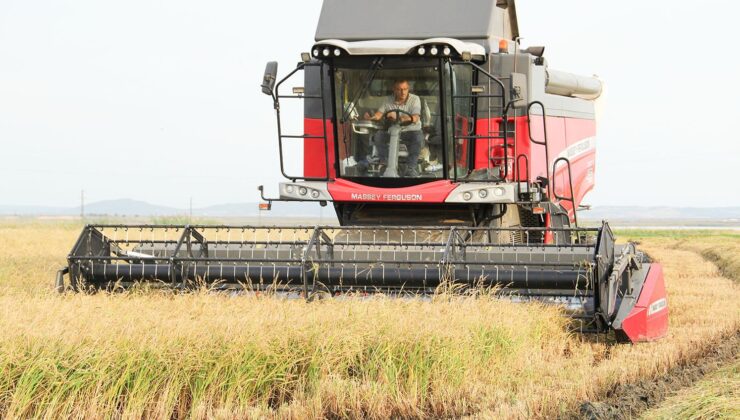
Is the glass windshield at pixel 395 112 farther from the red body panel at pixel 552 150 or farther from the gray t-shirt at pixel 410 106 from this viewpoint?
the red body panel at pixel 552 150

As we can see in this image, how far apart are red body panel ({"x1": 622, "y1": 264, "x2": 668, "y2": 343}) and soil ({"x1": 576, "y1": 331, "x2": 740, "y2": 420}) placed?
316 mm

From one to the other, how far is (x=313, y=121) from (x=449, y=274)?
2.40m

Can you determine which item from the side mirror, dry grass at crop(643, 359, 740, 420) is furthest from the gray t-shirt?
dry grass at crop(643, 359, 740, 420)

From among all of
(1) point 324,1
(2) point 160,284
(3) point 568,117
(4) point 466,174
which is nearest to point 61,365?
(2) point 160,284

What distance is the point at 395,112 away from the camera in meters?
7.38

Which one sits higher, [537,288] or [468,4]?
[468,4]

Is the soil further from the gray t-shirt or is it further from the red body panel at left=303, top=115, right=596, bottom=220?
the gray t-shirt

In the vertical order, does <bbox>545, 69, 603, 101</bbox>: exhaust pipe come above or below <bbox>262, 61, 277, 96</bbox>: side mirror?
above

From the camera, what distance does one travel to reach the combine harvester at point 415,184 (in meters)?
6.07

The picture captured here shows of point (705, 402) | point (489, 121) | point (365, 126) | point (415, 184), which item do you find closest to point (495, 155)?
point (489, 121)

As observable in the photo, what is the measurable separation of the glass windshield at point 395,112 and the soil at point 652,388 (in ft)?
8.32

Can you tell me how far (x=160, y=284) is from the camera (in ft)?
20.9

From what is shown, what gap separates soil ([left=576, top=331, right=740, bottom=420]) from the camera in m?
4.05

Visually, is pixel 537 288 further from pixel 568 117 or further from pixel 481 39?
pixel 568 117
